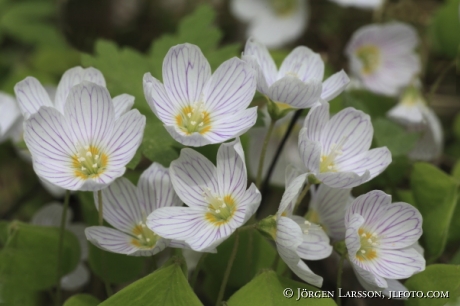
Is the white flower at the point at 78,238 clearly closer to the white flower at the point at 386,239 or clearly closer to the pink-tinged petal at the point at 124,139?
the pink-tinged petal at the point at 124,139

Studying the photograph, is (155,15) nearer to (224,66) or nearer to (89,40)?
(89,40)

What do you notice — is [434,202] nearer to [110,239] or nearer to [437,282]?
[437,282]

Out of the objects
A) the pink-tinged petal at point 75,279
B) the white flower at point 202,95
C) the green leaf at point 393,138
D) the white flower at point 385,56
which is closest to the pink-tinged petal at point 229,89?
the white flower at point 202,95

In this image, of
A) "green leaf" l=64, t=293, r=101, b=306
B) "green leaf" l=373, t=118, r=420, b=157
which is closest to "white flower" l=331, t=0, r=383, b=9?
"green leaf" l=373, t=118, r=420, b=157

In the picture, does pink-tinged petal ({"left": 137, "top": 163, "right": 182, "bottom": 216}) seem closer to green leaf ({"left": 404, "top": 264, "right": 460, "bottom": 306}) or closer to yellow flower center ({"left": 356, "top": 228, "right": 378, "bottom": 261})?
yellow flower center ({"left": 356, "top": 228, "right": 378, "bottom": 261})

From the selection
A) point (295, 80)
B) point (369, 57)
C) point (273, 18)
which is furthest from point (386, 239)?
point (273, 18)

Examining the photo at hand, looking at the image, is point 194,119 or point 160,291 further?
point 194,119
